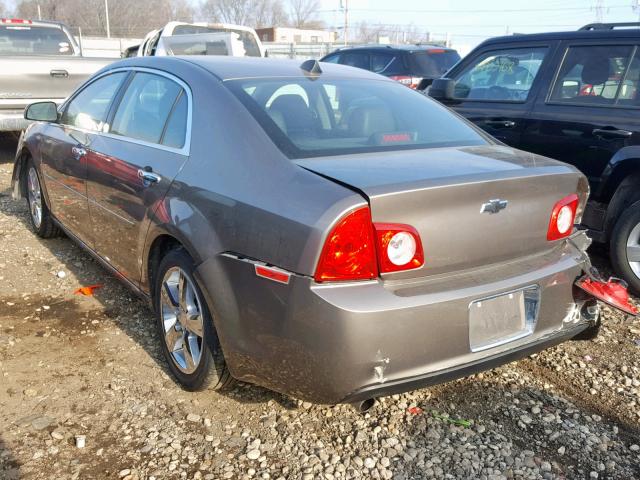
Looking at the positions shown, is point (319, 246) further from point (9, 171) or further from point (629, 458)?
point (9, 171)

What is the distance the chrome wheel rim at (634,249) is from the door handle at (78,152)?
379 centimetres

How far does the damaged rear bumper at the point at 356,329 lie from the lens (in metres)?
2.32

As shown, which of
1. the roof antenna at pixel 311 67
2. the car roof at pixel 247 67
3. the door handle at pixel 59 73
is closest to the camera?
the car roof at pixel 247 67

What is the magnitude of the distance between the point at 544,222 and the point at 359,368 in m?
1.12

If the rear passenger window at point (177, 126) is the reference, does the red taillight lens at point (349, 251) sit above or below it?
below

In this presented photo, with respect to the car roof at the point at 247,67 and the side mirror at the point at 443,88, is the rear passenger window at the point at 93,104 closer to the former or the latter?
the car roof at the point at 247,67

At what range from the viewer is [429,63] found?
10180 mm

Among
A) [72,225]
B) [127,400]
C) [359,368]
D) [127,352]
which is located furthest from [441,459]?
[72,225]

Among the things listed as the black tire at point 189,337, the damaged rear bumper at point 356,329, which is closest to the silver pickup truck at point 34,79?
the black tire at point 189,337

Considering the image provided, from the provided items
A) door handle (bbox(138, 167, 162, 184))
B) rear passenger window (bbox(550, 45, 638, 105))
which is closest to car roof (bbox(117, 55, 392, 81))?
door handle (bbox(138, 167, 162, 184))

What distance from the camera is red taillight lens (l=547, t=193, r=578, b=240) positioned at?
113 inches

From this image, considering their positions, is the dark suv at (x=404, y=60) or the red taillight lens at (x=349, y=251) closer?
the red taillight lens at (x=349, y=251)

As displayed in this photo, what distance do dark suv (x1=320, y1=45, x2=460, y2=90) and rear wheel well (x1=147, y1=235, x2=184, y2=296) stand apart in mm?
7214

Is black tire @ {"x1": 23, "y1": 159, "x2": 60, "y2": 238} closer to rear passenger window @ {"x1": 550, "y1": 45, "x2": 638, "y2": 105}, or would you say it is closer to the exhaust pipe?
the exhaust pipe
